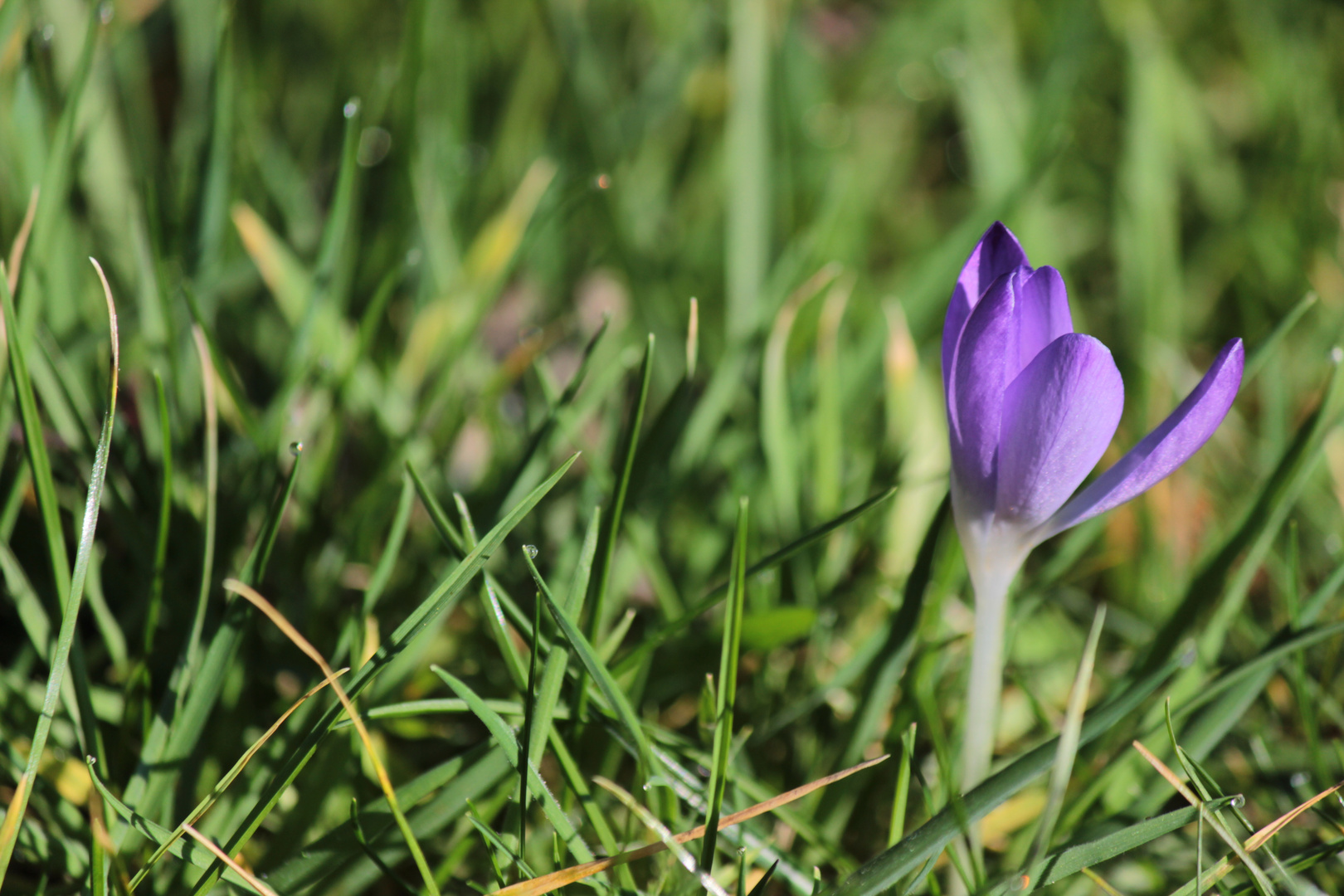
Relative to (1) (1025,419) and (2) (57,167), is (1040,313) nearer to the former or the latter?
(1) (1025,419)

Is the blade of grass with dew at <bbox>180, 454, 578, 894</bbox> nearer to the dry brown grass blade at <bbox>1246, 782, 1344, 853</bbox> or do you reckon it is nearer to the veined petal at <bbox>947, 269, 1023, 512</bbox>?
the veined petal at <bbox>947, 269, 1023, 512</bbox>

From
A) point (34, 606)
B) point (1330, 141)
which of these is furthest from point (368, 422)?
point (1330, 141)

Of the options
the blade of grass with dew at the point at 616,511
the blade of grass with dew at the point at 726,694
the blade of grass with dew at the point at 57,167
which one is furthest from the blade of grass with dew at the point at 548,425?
the blade of grass with dew at the point at 57,167

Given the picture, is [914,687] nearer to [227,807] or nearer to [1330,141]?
[227,807]

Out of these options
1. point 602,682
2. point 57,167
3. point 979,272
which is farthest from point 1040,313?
point 57,167

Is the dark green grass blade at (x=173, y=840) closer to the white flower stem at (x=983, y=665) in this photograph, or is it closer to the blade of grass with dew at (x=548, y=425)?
the blade of grass with dew at (x=548, y=425)
